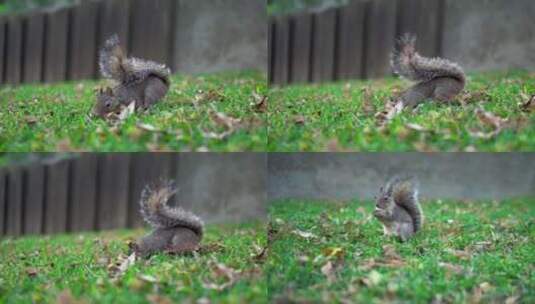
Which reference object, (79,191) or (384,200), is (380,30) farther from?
(79,191)

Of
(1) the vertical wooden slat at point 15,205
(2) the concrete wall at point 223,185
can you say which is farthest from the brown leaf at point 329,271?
(1) the vertical wooden slat at point 15,205

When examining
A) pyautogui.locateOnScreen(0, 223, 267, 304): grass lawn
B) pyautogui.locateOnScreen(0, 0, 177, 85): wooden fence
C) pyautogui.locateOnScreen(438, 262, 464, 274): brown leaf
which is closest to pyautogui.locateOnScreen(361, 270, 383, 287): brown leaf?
pyautogui.locateOnScreen(438, 262, 464, 274): brown leaf

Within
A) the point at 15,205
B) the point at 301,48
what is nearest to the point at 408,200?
the point at 301,48

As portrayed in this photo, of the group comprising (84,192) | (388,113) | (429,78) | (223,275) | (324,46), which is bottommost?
(223,275)

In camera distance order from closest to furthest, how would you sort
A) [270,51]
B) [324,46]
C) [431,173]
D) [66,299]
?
[66,299] < [270,51] < [324,46] < [431,173]

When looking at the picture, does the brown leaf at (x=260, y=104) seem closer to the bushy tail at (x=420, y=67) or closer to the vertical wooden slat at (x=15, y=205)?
the bushy tail at (x=420, y=67)

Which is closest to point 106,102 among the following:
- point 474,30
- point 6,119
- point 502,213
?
point 6,119

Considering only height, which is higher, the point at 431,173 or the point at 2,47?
the point at 2,47

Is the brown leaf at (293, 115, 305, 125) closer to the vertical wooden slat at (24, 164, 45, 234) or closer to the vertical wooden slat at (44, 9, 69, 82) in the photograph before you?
A: the vertical wooden slat at (44, 9, 69, 82)
